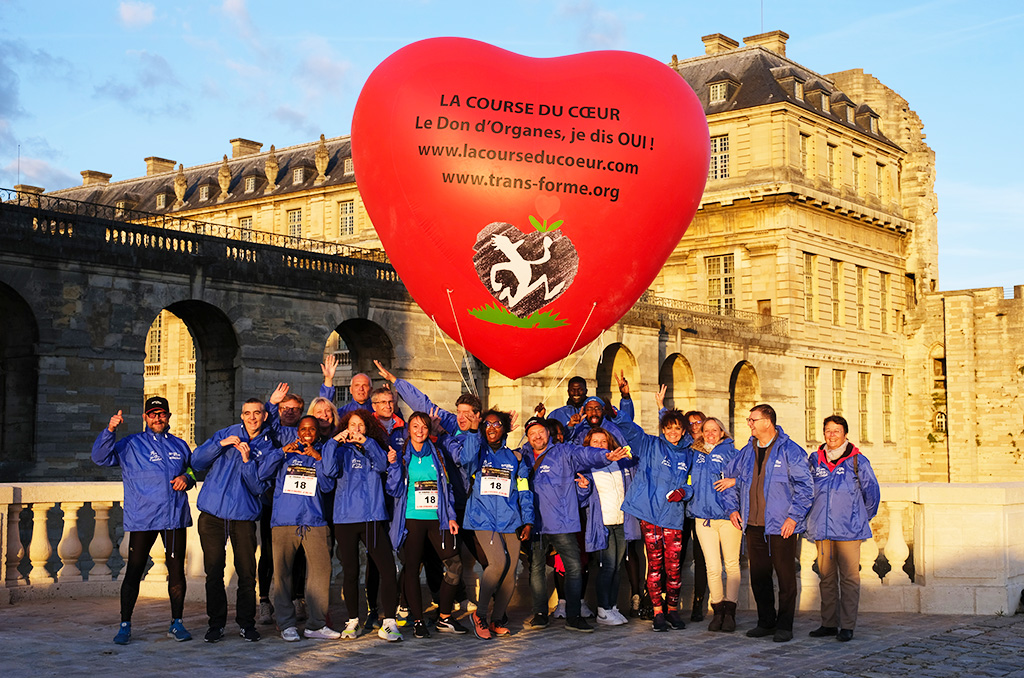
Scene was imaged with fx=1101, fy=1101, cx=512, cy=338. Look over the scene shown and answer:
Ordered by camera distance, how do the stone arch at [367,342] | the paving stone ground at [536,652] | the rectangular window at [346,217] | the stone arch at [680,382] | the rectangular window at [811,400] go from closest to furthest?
the paving stone ground at [536,652] → the stone arch at [367,342] → the stone arch at [680,382] → the rectangular window at [811,400] → the rectangular window at [346,217]

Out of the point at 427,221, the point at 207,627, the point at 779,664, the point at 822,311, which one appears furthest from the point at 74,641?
the point at 822,311

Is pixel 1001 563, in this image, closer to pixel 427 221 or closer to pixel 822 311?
pixel 427 221

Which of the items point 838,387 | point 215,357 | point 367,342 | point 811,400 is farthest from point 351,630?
point 838,387

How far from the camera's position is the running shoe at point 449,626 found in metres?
8.91

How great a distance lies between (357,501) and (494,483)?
3.66ft

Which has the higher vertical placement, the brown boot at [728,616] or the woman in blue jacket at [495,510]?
the woman in blue jacket at [495,510]

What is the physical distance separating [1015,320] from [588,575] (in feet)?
156

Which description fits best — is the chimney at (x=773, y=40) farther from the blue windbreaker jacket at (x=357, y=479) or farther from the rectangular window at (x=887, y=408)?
the blue windbreaker jacket at (x=357, y=479)

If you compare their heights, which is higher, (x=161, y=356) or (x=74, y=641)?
(x=161, y=356)

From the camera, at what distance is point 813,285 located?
48.7 m

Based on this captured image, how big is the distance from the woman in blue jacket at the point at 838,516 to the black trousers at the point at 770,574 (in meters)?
0.28

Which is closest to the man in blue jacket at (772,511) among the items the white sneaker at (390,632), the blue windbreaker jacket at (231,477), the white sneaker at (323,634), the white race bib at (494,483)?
the white race bib at (494,483)

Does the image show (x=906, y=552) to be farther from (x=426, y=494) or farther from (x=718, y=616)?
(x=426, y=494)

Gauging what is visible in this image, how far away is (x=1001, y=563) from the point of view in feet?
31.8
